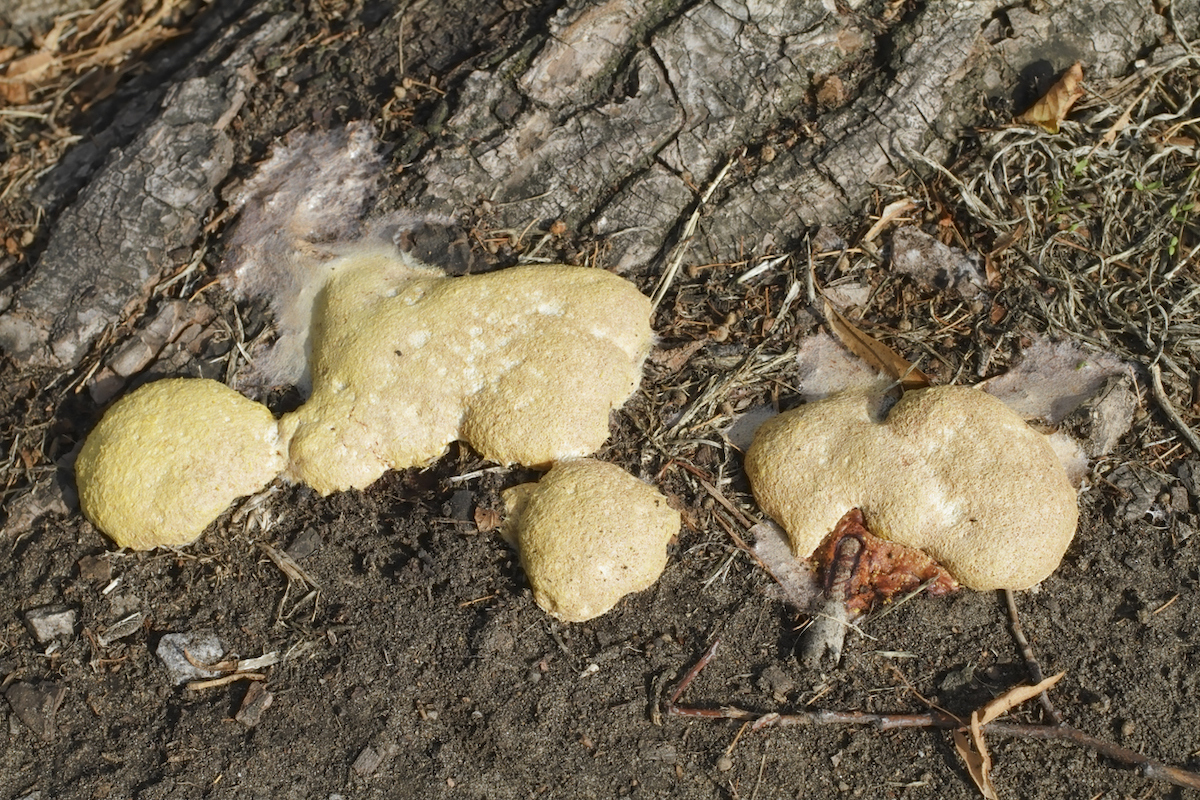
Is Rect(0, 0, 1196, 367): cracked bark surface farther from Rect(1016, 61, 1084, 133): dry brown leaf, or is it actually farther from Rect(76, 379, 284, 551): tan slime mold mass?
Rect(76, 379, 284, 551): tan slime mold mass

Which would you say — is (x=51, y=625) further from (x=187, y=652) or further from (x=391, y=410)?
(x=391, y=410)

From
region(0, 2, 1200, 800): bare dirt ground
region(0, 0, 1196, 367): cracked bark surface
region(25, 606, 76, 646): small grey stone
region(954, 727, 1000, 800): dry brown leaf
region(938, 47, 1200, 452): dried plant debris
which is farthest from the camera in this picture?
region(0, 0, 1196, 367): cracked bark surface

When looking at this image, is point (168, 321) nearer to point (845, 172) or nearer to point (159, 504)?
point (159, 504)

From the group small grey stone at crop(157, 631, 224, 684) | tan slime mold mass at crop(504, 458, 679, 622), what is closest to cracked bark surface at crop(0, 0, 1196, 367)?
tan slime mold mass at crop(504, 458, 679, 622)

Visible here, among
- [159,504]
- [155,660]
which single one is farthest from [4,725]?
[159,504]

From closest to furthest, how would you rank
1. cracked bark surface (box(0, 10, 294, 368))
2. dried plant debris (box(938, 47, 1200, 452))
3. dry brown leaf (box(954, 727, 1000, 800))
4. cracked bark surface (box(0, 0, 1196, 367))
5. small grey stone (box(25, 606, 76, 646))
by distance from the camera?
dry brown leaf (box(954, 727, 1000, 800)), small grey stone (box(25, 606, 76, 646)), dried plant debris (box(938, 47, 1200, 452)), cracked bark surface (box(0, 0, 1196, 367)), cracked bark surface (box(0, 10, 294, 368))

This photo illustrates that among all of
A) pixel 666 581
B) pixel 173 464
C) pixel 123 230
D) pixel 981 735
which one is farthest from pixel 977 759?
pixel 123 230

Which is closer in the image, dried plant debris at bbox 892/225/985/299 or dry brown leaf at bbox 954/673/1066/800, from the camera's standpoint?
dry brown leaf at bbox 954/673/1066/800

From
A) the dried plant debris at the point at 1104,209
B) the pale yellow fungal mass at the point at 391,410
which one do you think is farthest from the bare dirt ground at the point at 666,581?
the pale yellow fungal mass at the point at 391,410
